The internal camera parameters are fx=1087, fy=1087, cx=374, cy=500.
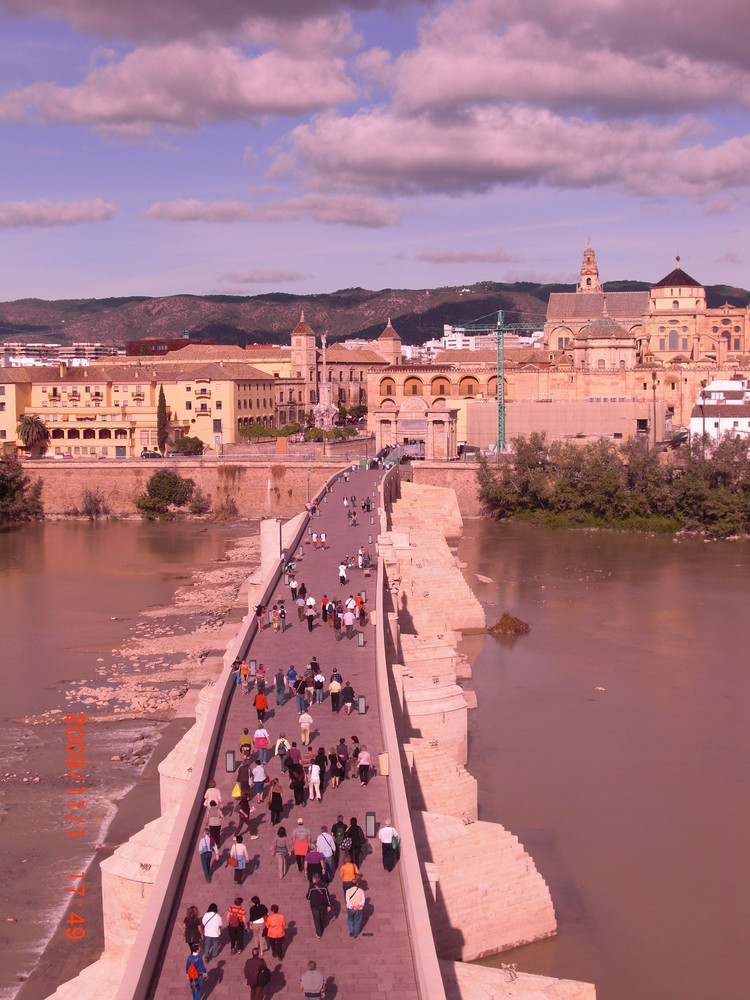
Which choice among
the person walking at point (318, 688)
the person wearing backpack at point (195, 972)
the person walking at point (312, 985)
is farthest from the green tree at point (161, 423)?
the person walking at point (312, 985)

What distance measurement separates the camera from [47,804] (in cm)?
1625

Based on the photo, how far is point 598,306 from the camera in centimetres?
7769

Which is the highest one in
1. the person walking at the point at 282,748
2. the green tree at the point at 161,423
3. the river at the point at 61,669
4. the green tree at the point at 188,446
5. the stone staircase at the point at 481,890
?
the green tree at the point at 161,423

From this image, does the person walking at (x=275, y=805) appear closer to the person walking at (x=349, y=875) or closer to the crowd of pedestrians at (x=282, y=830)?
the crowd of pedestrians at (x=282, y=830)

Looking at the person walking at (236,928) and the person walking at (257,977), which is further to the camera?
the person walking at (236,928)

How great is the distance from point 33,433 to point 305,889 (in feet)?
156

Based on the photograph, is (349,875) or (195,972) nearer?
(195,972)

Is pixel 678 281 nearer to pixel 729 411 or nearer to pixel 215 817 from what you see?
pixel 729 411

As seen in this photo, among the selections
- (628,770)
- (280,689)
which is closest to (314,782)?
(280,689)

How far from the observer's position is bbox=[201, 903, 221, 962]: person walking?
28.4 feet

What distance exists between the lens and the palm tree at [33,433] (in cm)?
5391

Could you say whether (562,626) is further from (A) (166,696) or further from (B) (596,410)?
(B) (596,410)

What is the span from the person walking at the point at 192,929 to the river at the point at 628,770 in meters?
4.53

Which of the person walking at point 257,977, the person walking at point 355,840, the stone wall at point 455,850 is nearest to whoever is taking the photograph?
the person walking at point 257,977
